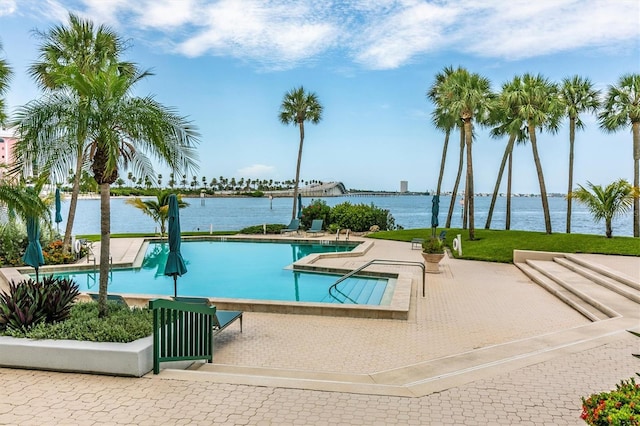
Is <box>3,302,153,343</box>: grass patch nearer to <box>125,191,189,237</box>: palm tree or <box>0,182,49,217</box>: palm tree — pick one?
<box>0,182,49,217</box>: palm tree

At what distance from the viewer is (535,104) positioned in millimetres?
22516

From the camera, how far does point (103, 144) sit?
616cm

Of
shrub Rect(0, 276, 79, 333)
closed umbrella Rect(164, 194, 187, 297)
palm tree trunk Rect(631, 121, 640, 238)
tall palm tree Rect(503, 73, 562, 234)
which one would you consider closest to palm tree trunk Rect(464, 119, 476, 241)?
tall palm tree Rect(503, 73, 562, 234)

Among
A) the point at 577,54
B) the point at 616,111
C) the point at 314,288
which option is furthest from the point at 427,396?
the point at 577,54

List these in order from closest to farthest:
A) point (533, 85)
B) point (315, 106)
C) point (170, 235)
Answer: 1. point (170, 235)
2. point (533, 85)
3. point (315, 106)

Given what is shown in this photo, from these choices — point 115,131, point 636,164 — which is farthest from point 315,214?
point 115,131

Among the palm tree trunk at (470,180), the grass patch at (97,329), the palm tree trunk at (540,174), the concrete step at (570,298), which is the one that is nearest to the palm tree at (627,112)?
the palm tree trunk at (540,174)

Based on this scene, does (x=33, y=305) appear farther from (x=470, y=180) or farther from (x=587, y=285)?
(x=470, y=180)

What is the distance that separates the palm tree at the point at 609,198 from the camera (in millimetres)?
19156

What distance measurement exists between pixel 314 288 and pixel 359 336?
16.5 ft

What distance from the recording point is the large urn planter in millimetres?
13828

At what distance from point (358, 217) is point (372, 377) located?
73.2 ft

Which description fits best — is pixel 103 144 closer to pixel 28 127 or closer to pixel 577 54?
pixel 28 127

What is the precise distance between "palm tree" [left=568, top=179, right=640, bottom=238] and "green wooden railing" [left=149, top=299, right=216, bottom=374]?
19.0m
